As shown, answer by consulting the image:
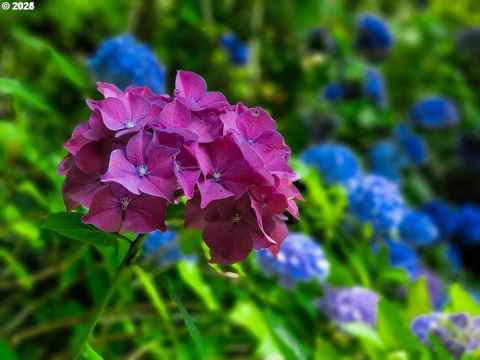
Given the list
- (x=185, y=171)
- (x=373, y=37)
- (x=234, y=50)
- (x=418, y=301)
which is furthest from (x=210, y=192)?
(x=373, y=37)

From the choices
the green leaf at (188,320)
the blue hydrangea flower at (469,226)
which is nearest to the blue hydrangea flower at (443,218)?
the blue hydrangea flower at (469,226)

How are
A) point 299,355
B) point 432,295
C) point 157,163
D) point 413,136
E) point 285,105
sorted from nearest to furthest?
point 157,163 → point 299,355 → point 432,295 → point 285,105 → point 413,136

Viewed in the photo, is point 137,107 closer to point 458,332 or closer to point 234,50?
point 458,332

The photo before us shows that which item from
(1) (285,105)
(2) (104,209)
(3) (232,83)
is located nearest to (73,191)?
(2) (104,209)

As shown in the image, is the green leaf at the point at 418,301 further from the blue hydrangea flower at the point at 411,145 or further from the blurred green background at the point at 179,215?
the blue hydrangea flower at the point at 411,145

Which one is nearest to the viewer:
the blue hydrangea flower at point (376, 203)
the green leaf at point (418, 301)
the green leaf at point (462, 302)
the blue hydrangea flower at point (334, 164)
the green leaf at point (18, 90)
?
the green leaf at point (18, 90)

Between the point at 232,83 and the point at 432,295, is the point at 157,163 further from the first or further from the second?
the point at 232,83

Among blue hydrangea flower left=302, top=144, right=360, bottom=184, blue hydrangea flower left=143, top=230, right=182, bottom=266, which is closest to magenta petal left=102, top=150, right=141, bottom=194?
blue hydrangea flower left=143, top=230, right=182, bottom=266
